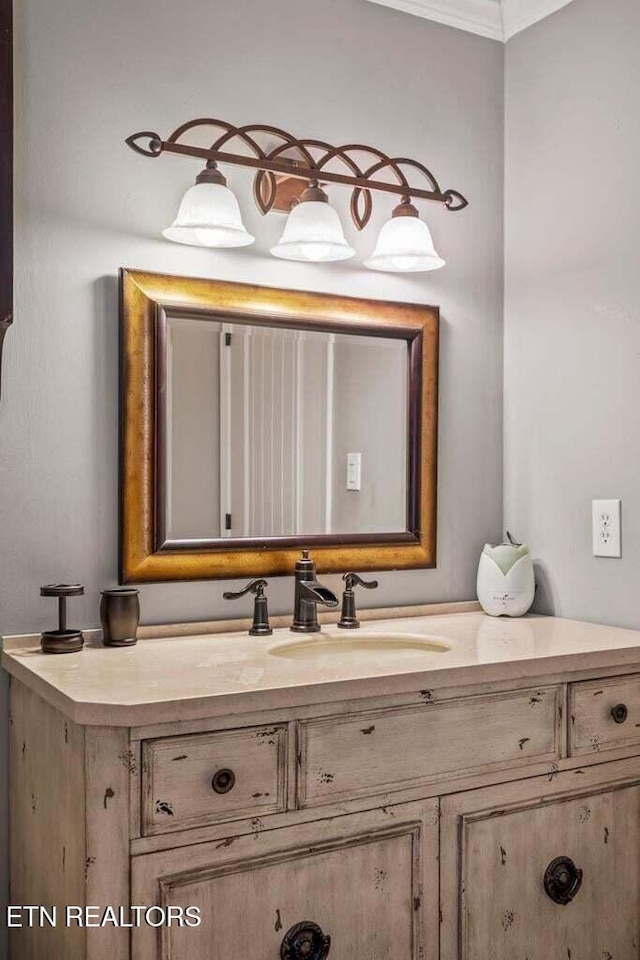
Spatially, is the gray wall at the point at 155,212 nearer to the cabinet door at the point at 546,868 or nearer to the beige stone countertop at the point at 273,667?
the beige stone countertop at the point at 273,667

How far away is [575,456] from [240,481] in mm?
828

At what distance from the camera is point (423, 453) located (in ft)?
7.35

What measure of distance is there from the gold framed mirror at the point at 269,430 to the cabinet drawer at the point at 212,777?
585 mm

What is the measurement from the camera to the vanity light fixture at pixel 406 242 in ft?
6.76

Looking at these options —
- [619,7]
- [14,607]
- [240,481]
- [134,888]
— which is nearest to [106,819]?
[134,888]

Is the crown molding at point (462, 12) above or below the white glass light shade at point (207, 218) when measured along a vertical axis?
above

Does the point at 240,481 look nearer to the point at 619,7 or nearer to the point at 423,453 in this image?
the point at 423,453

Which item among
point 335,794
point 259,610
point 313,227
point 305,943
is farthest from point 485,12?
point 305,943

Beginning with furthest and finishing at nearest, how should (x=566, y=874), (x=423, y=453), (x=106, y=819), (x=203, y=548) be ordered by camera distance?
(x=423, y=453), (x=203, y=548), (x=566, y=874), (x=106, y=819)

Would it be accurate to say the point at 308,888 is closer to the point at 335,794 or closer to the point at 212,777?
the point at 335,794

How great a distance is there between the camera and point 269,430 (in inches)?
80.3

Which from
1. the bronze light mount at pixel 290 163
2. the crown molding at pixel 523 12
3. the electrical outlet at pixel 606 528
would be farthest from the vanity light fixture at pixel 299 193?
the electrical outlet at pixel 606 528

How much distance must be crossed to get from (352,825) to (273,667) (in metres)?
0.30

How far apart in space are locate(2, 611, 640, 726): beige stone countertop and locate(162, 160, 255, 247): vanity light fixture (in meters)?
0.85
